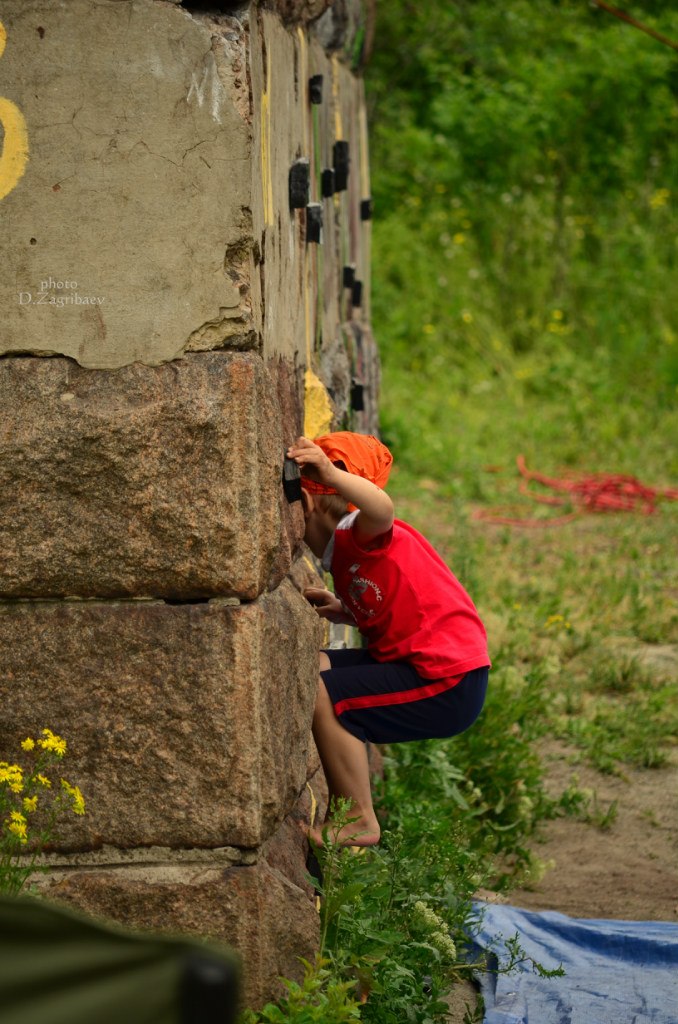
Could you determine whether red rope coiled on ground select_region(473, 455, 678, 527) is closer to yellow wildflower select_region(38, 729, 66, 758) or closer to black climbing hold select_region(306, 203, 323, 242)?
black climbing hold select_region(306, 203, 323, 242)

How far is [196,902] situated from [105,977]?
141cm

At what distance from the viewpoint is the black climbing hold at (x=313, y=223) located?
321 cm

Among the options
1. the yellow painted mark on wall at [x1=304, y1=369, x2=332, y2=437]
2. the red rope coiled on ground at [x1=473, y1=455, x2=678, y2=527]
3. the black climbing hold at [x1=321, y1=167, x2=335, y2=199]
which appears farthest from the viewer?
the red rope coiled on ground at [x1=473, y1=455, x2=678, y2=527]

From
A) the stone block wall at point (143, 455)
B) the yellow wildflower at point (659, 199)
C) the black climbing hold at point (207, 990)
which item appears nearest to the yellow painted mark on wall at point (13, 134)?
the stone block wall at point (143, 455)

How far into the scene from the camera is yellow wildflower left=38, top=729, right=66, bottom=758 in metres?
2.27

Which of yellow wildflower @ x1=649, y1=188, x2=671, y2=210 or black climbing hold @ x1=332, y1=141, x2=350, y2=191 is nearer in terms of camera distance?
black climbing hold @ x1=332, y1=141, x2=350, y2=191

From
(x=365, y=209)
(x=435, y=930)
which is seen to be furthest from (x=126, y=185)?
(x=365, y=209)

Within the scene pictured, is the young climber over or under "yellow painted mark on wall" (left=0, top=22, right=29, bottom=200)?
under

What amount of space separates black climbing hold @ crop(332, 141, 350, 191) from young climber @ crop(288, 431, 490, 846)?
57.5 inches

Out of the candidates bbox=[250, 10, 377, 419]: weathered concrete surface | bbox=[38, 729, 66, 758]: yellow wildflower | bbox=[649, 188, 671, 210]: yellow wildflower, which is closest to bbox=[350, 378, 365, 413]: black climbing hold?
bbox=[250, 10, 377, 419]: weathered concrete surface

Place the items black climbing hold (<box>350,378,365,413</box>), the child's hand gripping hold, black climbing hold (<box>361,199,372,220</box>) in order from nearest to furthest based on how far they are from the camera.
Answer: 1. the child's hand gripping hold
2. black climbing hold (<box>350,378,365,413</box>)
3. black climbing hold (<box>361,199,372,220</box>)

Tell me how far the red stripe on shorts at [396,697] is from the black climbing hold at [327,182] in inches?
63.0

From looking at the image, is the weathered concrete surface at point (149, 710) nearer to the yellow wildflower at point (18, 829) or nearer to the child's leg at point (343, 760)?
the yellow wildflower at point (18, 829)

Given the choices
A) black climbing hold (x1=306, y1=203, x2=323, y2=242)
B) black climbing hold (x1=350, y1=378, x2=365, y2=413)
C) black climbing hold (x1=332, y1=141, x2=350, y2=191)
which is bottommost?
black climbing hold (x1=350, y1=378, x2=365, y2=413)
